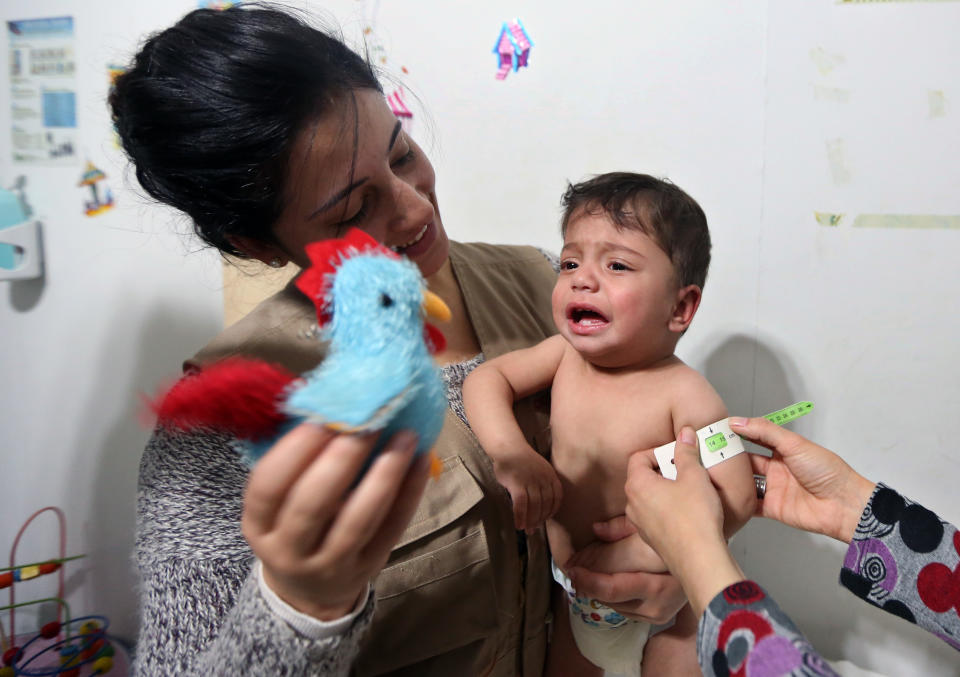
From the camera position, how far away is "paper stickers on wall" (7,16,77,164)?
1479 mm

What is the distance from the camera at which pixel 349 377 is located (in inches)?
16.9

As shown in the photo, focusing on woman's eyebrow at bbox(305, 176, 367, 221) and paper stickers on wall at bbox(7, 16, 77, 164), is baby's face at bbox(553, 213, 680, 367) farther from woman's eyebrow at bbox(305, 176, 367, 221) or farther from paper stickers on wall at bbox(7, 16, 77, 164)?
paper stickers on wall at bbox(7, 16, 77, 164)

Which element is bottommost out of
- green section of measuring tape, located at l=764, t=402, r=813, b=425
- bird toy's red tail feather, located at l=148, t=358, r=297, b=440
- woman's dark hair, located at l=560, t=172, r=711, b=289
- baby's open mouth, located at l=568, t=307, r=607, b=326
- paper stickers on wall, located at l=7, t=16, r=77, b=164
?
green section of measuring tape, located at l=764, t=402, r=813, b=425

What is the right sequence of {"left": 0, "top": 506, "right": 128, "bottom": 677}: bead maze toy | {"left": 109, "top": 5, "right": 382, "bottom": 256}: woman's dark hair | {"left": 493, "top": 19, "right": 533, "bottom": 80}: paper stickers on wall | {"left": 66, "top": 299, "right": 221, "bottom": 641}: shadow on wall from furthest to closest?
1. {"left": 66, "top": 299, "right": 221, "bottom": 641}: shadow on wall
2. {"left": 0, "top": 506, "right": 128, "bottom": 677}: bead maze toy
3. {"left": 493, "top": 19, "right": 533, "bottom": 80}: paper stickers on wall
4. {"left": 109, "top": 5, "right": 382, "bottom": 256}: woman's dark hair

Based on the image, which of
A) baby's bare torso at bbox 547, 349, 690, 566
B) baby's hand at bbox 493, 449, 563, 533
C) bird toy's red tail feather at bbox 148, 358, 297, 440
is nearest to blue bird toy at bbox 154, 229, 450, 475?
bird toy's red tail feather at bbox 148, 358, 297, 440

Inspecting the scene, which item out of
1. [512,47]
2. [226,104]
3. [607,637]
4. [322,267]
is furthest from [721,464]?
[512,47]

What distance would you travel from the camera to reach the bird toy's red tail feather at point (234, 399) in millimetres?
464

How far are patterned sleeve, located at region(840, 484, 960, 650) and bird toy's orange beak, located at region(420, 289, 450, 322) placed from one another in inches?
26.8

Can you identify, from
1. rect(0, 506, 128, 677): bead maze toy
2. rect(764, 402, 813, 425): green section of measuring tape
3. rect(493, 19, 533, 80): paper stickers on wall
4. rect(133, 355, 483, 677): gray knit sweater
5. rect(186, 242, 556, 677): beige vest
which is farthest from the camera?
rect(0, 506, 128, 677): bead maze toy

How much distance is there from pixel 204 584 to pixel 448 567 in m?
0.33

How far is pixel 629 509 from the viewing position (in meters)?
0.78

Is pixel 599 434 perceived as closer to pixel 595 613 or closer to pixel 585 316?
pixel 585 316

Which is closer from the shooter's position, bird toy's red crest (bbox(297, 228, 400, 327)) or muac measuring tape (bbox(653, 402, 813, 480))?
bird toy's red crest (bbox(297, 228, 400, 327))

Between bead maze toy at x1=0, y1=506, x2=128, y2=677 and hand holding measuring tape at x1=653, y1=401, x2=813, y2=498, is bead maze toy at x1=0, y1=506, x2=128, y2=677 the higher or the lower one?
the lower one
